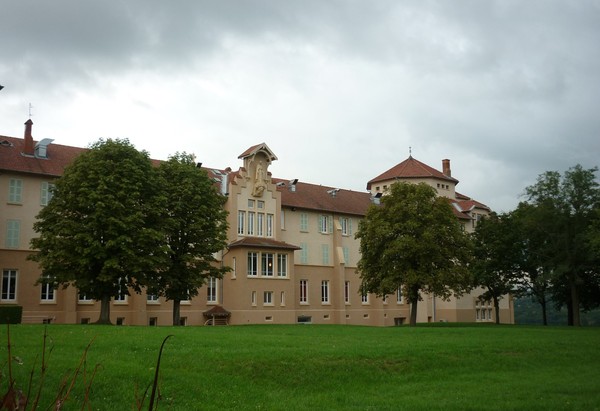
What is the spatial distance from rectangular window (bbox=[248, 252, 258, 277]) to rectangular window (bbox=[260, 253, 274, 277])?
66 cm

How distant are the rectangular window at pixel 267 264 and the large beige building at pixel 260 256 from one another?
0.11 metres

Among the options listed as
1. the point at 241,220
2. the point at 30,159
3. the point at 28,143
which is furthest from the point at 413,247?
the point at 28,143

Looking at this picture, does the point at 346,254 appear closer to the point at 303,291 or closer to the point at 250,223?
the point at 303,291

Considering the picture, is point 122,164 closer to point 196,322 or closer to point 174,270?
point 174,270

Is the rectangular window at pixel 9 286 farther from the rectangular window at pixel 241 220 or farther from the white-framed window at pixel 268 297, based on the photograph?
the white-framed window at pixel 268 297

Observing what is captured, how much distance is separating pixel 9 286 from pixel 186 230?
583 inches

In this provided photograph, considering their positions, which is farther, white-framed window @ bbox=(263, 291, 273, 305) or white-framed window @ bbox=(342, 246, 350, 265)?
white-framed window @ bbox=(342, 246, 350, 265)

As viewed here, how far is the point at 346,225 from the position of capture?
70.7m

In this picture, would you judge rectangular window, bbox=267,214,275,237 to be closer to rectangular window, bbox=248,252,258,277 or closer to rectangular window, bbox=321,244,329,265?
rectangular window, bbox=248,252,258,277

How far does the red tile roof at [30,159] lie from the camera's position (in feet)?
166

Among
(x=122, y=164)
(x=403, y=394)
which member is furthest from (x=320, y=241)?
(x=403, y=394)

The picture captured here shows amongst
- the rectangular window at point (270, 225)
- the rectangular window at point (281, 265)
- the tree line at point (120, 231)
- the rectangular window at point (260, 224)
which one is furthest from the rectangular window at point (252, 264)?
the tree line at point (120, 231)

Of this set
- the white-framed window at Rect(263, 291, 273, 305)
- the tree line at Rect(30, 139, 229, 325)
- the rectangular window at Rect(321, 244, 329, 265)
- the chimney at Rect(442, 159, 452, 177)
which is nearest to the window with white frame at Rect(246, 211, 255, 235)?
the white-framed window at Rect(263, 291, 273, 305)

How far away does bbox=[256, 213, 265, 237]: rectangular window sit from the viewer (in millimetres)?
61938
